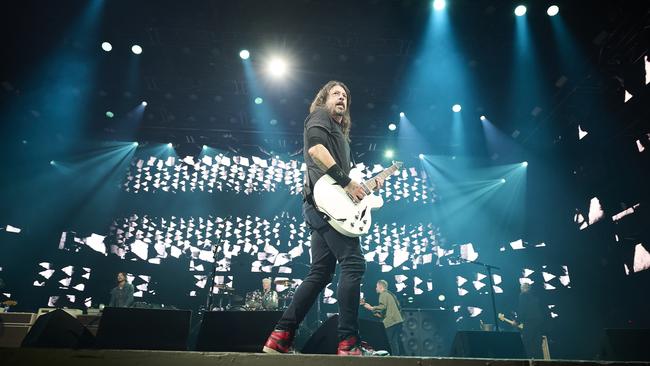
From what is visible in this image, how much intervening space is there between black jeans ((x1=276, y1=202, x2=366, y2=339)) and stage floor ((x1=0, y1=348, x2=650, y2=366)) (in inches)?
23.4

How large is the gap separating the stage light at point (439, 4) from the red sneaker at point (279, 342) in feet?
21.9

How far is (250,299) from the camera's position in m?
8.63

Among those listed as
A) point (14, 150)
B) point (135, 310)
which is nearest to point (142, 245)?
point (14, 150)

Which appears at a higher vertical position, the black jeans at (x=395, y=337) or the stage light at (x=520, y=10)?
the stage light at (x=520, y=10)

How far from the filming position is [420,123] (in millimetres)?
10648

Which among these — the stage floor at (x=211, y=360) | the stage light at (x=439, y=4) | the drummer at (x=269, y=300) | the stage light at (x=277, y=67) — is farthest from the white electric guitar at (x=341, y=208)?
the stage light at (x=277, y=67)

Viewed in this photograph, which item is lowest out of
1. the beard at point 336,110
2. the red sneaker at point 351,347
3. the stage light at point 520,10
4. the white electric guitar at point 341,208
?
the red sneaker at point 351,347

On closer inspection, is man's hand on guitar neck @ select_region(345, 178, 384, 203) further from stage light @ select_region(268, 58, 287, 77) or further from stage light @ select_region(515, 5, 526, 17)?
stage light @ select_region(268, 58, 287, 77)

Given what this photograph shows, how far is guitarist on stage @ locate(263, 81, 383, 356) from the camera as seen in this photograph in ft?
7.79

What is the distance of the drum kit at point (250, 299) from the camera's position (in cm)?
836

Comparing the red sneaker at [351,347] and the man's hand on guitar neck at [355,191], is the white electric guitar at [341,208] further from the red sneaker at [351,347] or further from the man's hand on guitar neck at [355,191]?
the red sneaker at [351,347]

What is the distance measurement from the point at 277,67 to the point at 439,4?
363 centimetres

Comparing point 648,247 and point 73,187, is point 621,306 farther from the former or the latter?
point 73,187

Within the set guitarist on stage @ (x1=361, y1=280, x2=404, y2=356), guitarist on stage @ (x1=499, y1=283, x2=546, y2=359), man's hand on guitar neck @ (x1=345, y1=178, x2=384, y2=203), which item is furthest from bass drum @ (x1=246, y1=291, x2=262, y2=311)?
man's hand on guitar neck @ (x1=345, y1=178, x2=384, y2=203)
